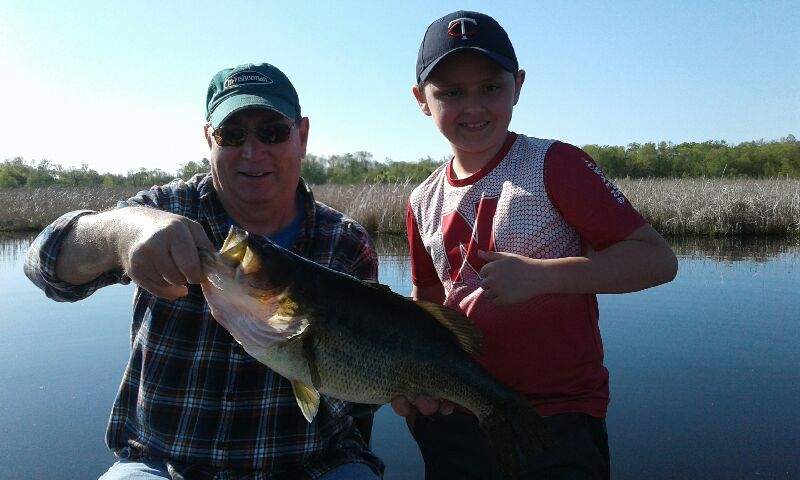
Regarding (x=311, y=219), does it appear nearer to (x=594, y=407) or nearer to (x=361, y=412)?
(x=361, y=412)

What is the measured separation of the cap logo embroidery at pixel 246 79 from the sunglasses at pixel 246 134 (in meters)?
0.23

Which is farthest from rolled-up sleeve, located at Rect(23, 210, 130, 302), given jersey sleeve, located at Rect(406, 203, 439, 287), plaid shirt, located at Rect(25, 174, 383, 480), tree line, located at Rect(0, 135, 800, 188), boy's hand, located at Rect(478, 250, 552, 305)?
tree line, located at Rect(0, 135, 800, 188)

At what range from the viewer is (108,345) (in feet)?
23.1

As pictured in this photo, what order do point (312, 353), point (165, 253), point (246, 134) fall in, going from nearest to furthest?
point (165, 253) → point (312, 353) → point (246, 134)

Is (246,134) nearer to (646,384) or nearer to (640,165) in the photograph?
(646,384)

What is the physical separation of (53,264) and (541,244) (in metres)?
2.22

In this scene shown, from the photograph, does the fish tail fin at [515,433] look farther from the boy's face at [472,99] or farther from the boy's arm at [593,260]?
the boy's face at [472,99]

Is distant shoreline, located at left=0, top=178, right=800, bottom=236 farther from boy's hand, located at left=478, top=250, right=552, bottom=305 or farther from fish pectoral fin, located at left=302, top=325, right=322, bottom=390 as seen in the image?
fish pectoral fin, located at left=302, top=325, right=322, bottom=390

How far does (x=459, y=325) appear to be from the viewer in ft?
8.69

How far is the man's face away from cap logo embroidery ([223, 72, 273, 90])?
166 mm

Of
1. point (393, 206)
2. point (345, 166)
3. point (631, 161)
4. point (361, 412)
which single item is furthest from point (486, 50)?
point (345, 166)

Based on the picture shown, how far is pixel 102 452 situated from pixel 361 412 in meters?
2.45

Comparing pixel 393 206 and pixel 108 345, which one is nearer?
pixel 108 345

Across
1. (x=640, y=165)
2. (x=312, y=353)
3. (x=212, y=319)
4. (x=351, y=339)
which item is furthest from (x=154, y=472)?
(x=640, y=165)
